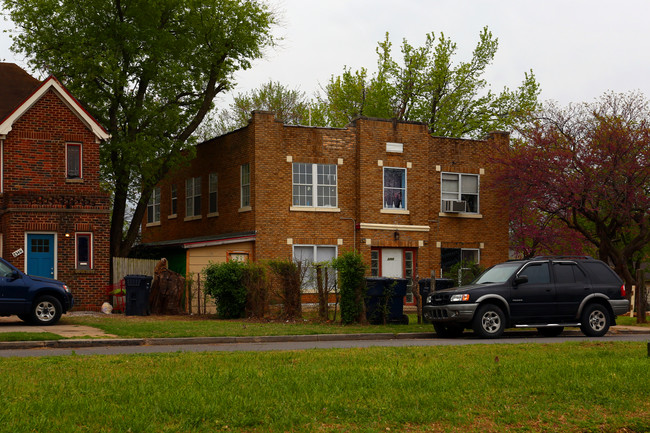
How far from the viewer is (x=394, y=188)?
33688 mm

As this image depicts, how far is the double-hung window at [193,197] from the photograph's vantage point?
3678 centimetres

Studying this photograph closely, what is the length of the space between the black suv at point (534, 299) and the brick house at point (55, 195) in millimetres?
13545

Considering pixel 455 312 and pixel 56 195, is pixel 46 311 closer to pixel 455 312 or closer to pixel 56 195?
pixel 56 195

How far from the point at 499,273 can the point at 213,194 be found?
722 inches

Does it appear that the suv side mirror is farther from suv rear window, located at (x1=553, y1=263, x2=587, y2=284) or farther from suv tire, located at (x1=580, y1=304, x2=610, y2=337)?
suv tire, located at (x1=580, y1=304, x2=610, y2=337)

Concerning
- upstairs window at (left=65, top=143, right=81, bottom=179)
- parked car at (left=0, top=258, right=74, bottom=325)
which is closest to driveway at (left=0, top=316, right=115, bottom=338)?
parked car at (left=0, top=258, right=74, bottom=325)

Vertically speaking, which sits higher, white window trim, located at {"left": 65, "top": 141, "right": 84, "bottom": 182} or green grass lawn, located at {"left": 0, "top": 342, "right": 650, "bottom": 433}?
white window trim, located at {"left": 65, "top": 141, "right": 84, "bottom": 182}

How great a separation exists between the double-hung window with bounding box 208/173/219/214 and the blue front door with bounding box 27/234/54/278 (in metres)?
8.71

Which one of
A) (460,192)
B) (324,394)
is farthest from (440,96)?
(324,394)

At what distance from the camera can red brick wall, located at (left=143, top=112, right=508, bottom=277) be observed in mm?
31641

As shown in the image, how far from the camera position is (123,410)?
25.7ft

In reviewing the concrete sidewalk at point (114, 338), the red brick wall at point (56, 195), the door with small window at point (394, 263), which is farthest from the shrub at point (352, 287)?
the door with small window at point (394, 263)

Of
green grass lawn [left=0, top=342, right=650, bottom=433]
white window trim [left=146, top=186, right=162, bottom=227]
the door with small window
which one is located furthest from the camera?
white window trim [left=146, top=186, right=162, bottom=227]

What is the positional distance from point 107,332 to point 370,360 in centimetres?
863
